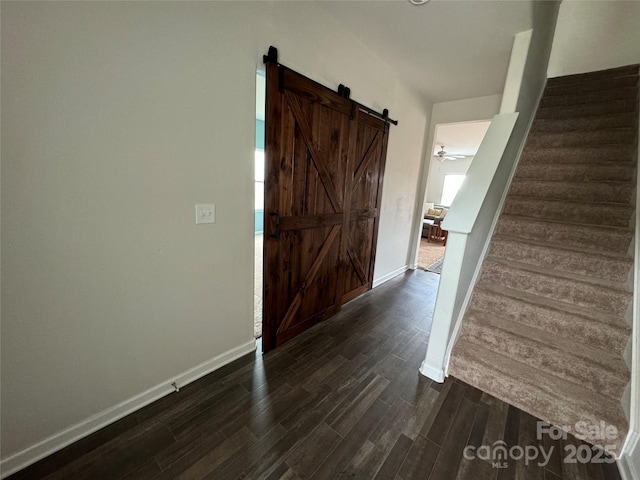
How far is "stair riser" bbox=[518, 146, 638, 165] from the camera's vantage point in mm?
2346

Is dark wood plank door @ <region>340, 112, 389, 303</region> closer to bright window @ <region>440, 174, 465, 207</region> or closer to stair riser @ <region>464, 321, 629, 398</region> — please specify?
stair riser @ <region>464, 321, 629, 398</region>

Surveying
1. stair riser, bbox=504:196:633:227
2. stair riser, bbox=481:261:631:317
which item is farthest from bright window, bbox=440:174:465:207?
stair riser, bbox=481:261:631:317

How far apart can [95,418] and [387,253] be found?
3316 millimetres

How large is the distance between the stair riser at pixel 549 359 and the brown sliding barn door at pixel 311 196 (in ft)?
4.40

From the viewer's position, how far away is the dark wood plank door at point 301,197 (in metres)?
1.77

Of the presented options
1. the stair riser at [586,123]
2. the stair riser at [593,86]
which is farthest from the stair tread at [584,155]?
the stair riser at [593,86]

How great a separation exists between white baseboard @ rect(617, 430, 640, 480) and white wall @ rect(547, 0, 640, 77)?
4362mm

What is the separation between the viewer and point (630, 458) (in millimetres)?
Result: 1275

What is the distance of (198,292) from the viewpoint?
1615 mm

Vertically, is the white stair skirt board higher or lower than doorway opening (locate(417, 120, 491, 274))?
lower

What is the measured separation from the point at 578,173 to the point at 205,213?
341cm

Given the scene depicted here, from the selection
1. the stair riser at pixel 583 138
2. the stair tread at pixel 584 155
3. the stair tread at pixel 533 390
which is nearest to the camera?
the stair tread at pixel 533 390

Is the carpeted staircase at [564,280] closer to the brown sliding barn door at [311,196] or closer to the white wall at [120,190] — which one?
the brown sliding barn door at [311,196]

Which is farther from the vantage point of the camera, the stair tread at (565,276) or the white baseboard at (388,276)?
the white baseboard at (388,276)
